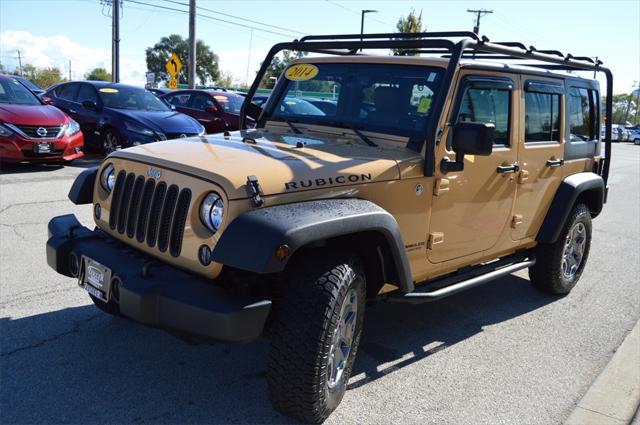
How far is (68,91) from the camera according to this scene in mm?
13016

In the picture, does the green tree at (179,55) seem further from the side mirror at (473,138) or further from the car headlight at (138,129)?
the side mirror at (473,138)

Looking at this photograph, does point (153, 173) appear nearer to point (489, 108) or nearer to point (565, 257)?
point (489, 108)

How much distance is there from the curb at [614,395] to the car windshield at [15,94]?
1010cm

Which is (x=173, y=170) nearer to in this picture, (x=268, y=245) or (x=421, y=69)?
(x=268, y=245)

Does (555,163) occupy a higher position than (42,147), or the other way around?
(555,163)

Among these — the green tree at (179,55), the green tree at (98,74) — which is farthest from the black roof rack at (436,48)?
the green tree at (179,55)

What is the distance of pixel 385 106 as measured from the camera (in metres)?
4.08

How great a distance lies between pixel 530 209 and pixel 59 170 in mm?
8412

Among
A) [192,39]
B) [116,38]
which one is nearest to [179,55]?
[116,38]

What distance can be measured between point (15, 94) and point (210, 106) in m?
4.33

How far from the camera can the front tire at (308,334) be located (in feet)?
9.62

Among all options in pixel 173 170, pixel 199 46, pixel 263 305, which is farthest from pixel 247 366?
pixel 199 46

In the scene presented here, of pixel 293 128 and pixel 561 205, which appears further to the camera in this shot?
pixel 561 205

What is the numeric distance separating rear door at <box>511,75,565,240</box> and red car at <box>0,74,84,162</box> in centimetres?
815
